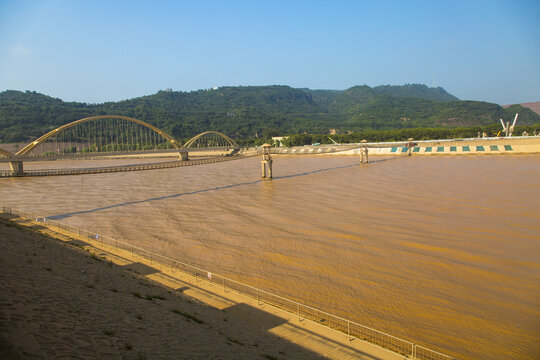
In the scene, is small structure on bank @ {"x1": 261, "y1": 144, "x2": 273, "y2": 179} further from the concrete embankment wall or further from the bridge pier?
the bridge pier

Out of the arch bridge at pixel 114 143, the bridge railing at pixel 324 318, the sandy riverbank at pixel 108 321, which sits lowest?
the bridge railing at pixel 324 318

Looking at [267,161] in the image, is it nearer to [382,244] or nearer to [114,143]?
[382,244]

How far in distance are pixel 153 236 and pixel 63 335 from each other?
11.5 meters

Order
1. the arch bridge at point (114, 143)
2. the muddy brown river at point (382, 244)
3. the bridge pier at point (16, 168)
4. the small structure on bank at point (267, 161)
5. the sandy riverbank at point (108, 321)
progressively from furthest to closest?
the arch bridge at point (114, 143), the bridge pier at point (16, 168), the small structure on bank at point (267, 161), the muddy brown river at point (382, 244), the sandy riverbank at point (108, 321)

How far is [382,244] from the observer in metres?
14.2

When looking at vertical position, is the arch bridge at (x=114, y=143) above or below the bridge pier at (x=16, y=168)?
above

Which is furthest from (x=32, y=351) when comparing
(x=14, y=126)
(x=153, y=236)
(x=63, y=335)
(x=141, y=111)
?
(x=141, y=111)

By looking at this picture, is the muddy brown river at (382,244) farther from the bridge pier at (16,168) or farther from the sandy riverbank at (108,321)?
the bridge pier at (16,168)

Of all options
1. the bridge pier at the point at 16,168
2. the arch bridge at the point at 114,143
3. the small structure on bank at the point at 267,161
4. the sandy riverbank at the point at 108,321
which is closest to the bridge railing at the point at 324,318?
the sandy riverbank at the point at 108,321

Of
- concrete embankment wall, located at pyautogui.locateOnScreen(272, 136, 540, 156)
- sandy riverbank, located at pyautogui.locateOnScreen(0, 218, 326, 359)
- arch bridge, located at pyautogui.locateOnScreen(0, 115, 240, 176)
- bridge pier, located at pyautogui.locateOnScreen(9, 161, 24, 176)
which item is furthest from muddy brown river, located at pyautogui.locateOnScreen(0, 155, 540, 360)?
arch bridge, located at pyautogui.locateOnScreen(0, 115, 240, 176)

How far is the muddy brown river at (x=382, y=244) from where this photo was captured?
869cm

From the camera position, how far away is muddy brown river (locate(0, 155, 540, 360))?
28.5ft

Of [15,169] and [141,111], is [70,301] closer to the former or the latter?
[15,169]

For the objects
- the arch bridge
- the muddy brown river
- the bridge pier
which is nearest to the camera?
the muddy brown river
